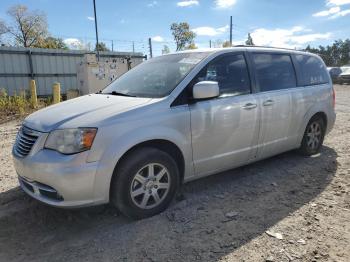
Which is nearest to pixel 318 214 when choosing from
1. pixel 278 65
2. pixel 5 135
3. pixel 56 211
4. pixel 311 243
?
pixel 311 243

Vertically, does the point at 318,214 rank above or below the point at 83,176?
below

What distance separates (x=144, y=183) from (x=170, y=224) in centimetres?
49

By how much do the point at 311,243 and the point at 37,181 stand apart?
2589 millimetres

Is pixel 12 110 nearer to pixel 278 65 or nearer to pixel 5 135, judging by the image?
pixel 5 135

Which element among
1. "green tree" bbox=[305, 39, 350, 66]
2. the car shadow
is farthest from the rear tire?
"green tree" bbox=[305, 39, 350, 66]

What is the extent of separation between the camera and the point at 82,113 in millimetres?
3361

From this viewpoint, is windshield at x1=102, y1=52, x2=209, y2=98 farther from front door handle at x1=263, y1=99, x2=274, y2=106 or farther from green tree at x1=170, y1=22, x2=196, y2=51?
green tree at x1=170, y1=22, x2=196, y2=51

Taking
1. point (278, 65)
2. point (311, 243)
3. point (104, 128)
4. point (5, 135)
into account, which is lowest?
point (311, 243)

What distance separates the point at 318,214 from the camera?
3.61 meters

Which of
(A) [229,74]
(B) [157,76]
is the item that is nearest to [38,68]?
(B) [157,76]

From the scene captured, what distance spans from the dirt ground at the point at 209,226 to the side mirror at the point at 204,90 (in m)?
1.23

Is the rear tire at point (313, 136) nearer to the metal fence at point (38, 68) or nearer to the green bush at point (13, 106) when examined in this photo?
the green bush at point (13, 106)

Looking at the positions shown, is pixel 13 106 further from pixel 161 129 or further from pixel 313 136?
pixel 313 136

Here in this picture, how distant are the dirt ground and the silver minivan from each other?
0.32m
